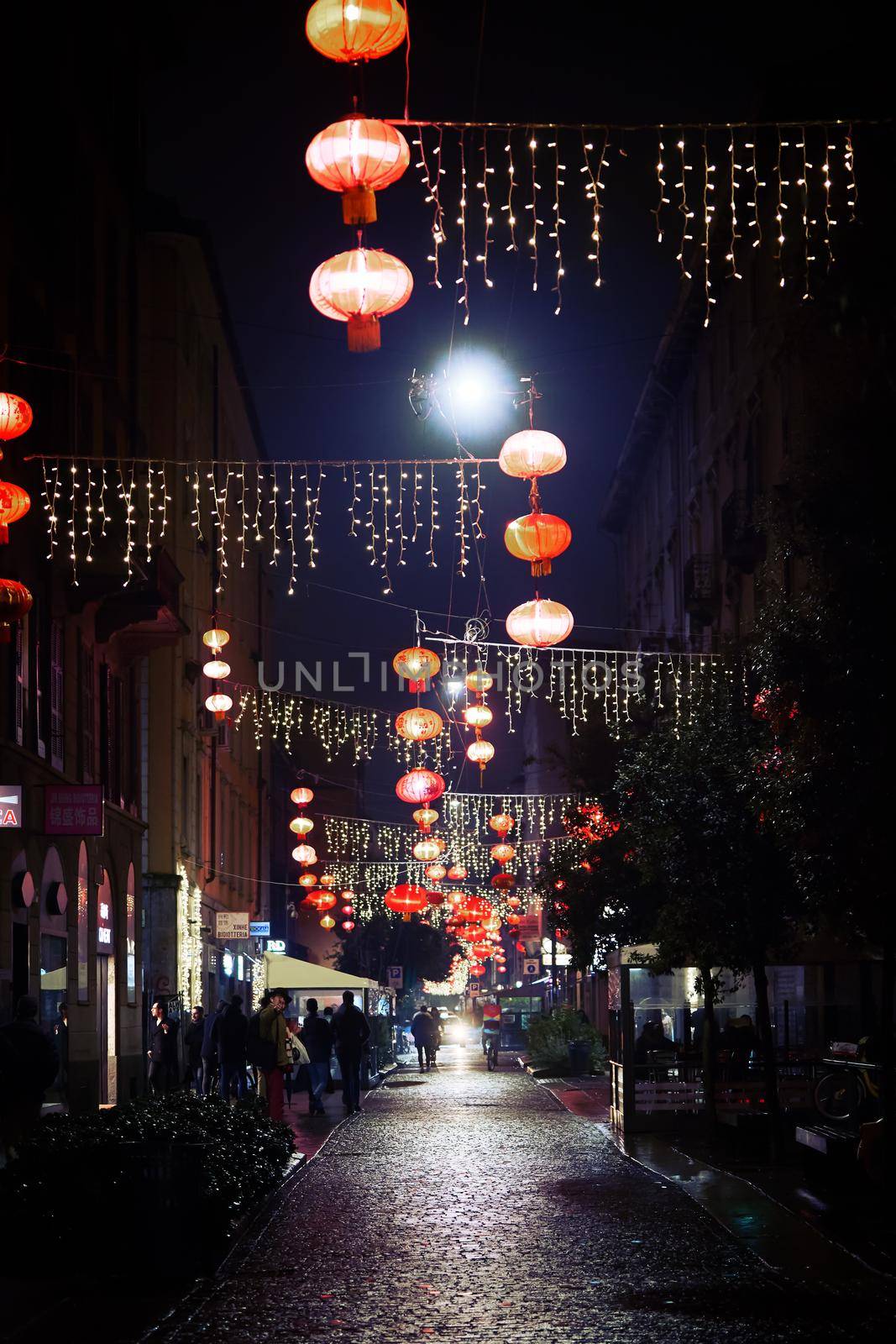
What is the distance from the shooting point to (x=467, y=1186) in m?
17.0

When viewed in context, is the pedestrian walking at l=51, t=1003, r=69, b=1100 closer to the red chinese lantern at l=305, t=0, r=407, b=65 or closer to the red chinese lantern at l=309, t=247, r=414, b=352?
the red chinese lantern at l=309, t=247, r=414, b=352

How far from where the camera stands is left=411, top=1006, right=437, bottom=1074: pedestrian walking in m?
49.6

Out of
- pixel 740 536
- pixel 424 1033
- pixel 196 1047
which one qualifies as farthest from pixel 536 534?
pixel 424 1033

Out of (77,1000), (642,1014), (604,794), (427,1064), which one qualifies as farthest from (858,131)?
(427,1064)

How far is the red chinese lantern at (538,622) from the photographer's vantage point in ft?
63.9

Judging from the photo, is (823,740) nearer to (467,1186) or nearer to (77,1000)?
(467,1186)

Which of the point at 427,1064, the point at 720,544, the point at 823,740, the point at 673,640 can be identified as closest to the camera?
the point at 823,740

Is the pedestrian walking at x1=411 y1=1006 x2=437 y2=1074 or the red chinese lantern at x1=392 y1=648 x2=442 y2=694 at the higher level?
the red chinese lantern at x1=392 y1=648 x2=442 y2=694

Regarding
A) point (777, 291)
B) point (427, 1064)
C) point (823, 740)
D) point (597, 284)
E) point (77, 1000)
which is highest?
point (777, 291)

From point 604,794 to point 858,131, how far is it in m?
12.5

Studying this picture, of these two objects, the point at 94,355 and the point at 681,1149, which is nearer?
the point at 681,1149

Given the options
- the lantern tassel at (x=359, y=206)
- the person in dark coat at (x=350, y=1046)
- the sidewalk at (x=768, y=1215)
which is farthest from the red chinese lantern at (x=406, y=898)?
the lantern tassel at (x=359, y=206)

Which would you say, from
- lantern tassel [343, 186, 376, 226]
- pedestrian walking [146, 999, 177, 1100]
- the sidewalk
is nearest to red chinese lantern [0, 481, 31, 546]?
lantern tassel [343, 186, 376, 226]

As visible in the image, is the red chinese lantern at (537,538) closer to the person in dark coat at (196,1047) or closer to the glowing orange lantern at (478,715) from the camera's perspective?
the glowing orange lantern at (478,715)
